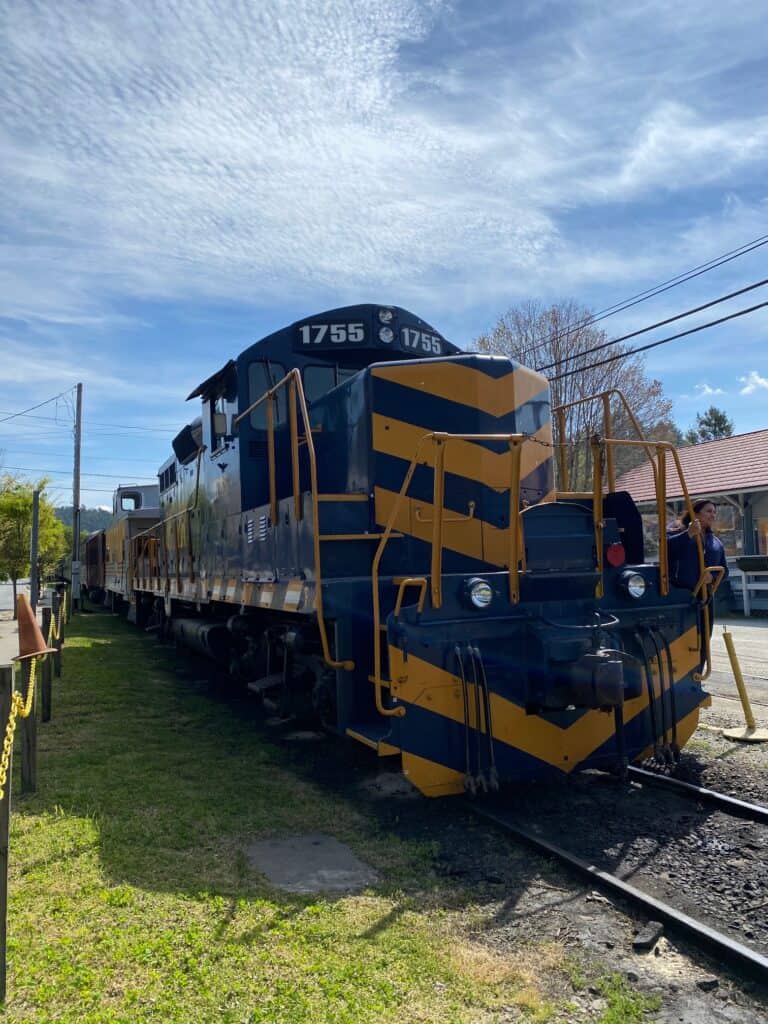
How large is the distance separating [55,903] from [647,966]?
257 cm

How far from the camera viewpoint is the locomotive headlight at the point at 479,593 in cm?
474

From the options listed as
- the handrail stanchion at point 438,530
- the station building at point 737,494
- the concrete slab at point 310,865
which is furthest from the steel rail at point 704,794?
the station building at point 737,494

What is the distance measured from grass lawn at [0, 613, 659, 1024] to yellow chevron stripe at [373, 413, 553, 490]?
2.37 meters

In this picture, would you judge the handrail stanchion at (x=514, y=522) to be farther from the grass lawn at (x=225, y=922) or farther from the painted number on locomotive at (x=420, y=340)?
the painted number on locomotive at (x=420, y=340)

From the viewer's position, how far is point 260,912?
3582 mm

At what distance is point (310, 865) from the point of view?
419cm

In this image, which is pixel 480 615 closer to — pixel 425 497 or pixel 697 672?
pixel 425 497

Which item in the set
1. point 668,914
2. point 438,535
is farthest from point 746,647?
point 668,914

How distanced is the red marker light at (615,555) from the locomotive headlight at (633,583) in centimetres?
11

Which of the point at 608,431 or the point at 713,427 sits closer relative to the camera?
the point at 608,431

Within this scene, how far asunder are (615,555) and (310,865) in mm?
2718

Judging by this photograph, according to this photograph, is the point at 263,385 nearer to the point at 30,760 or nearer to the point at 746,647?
the point at 30,760

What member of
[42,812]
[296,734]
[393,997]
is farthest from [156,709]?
[393,997]

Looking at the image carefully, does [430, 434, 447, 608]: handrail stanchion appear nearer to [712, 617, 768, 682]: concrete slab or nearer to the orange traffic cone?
the orange traffic cone
